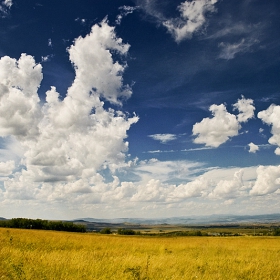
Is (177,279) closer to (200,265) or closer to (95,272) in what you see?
(95,272)

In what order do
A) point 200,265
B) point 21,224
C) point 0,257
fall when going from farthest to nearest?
point 21,224 → point 200,265 → point 0,257

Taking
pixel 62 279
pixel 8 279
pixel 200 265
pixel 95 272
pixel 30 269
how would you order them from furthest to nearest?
1. pixel 200 265
2. pixel 95 272
3. pixel 30 269
4. pixel 62 279
5. pixel 8 279

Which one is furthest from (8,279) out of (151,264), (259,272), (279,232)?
(279,232)

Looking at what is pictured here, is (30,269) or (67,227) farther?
(67,227)

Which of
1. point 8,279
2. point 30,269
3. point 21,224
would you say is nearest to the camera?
point 8,279

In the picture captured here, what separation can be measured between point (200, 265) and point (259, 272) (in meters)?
2.61

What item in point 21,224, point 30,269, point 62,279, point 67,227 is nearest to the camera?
point 62,279

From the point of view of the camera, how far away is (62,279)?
7652 millimetres

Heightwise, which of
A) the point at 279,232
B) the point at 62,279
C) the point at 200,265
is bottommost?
the point at 279,232

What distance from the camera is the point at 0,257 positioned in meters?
9.90

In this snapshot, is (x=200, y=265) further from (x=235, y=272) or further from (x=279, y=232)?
(x=279, y=232)

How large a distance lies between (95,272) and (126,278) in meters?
1.17

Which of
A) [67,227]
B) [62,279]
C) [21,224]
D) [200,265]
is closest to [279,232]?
[67,227]

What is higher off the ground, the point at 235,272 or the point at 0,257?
the point at 0,257
